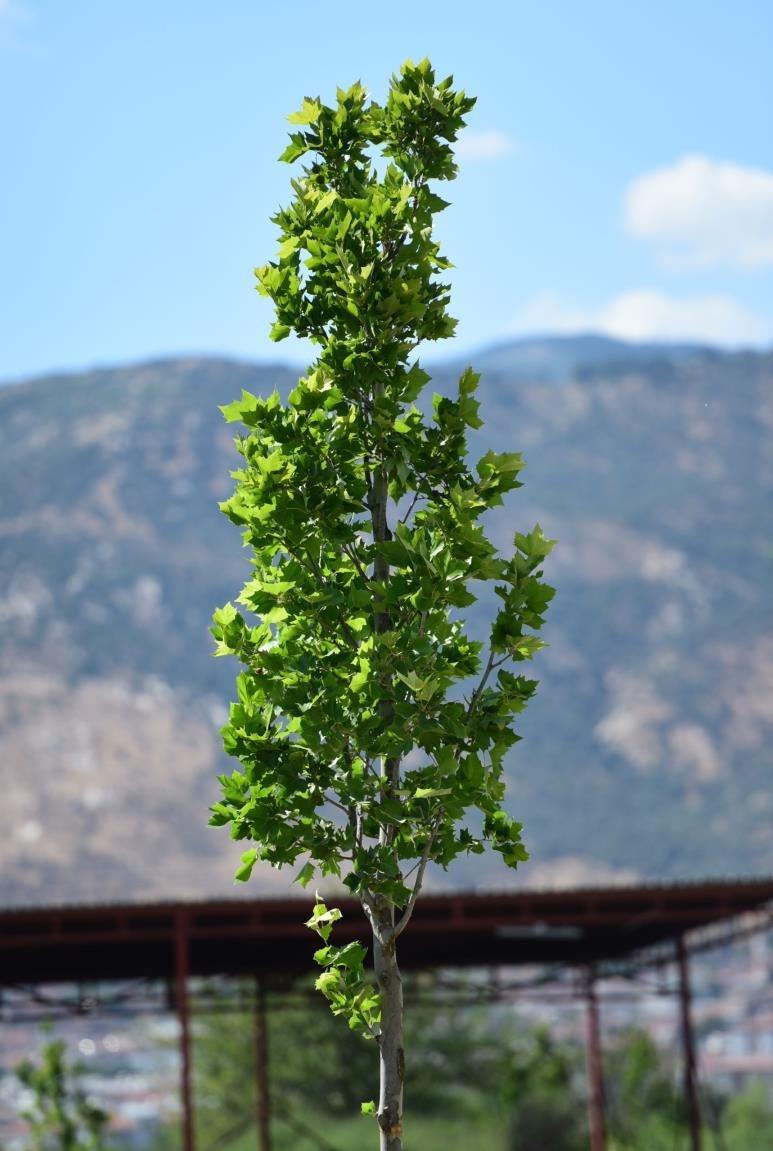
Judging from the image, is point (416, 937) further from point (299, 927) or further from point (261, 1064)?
point (299, 927)

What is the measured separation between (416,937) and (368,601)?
24023 millimetres

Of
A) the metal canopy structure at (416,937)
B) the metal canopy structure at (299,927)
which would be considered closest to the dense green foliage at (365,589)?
the metal canopy structure at (416,937)

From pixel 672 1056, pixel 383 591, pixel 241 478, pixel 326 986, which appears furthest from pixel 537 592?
pixel 672 1056

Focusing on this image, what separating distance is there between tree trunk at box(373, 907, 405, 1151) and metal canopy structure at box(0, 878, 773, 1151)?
52.9 ft

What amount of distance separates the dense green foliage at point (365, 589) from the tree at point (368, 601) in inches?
0.6

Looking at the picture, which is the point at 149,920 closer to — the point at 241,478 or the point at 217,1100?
the point at 241,478

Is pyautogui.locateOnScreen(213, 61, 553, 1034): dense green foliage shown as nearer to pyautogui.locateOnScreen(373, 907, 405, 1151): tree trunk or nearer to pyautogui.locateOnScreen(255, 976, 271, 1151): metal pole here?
pyautogui.locateOnScreen(373, 907, 405, 1151): tree trunk

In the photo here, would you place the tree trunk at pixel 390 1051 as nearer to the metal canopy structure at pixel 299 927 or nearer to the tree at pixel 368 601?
the tree at pixel 368 601

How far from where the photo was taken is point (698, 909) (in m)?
30.9

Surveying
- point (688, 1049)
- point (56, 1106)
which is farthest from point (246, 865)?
point (56, 1106)

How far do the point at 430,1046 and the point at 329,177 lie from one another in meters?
87.6

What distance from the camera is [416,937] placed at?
114ft

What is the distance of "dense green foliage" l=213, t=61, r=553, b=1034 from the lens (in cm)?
1141

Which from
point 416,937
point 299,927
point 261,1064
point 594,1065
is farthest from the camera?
point 594,1065
